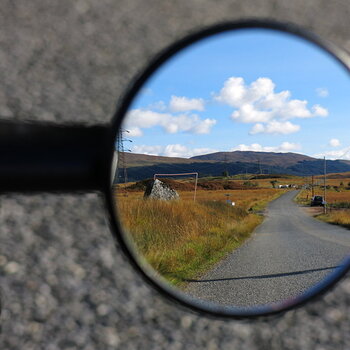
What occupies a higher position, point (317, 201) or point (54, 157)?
point (54, 157)

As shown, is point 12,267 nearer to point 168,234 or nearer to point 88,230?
point 88,230

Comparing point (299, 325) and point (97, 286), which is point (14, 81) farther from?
point (299, 325)

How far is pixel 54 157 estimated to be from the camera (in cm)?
56

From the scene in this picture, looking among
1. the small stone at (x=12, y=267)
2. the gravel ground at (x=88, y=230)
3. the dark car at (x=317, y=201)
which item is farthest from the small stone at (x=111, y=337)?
the dark car at (x=317, y=201)

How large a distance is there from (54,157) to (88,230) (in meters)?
0.60

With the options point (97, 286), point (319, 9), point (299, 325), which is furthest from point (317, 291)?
point (319, 9)

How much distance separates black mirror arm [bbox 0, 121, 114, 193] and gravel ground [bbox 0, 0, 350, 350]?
21.7 inches

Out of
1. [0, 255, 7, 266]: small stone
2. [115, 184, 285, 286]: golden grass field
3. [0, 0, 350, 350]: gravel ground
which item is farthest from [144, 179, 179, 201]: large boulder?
[0, 255, 7, 266]: small stone

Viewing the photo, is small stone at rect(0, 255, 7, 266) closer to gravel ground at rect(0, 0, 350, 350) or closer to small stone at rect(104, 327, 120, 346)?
gravel ground at rect(0, 0, 350, 350)

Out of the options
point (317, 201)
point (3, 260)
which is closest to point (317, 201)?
point (317, 201)

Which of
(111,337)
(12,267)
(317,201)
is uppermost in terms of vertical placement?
(12,267)

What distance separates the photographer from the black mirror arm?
0.55 metres

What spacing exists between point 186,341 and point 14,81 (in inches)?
32.3

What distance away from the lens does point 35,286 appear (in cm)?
107
